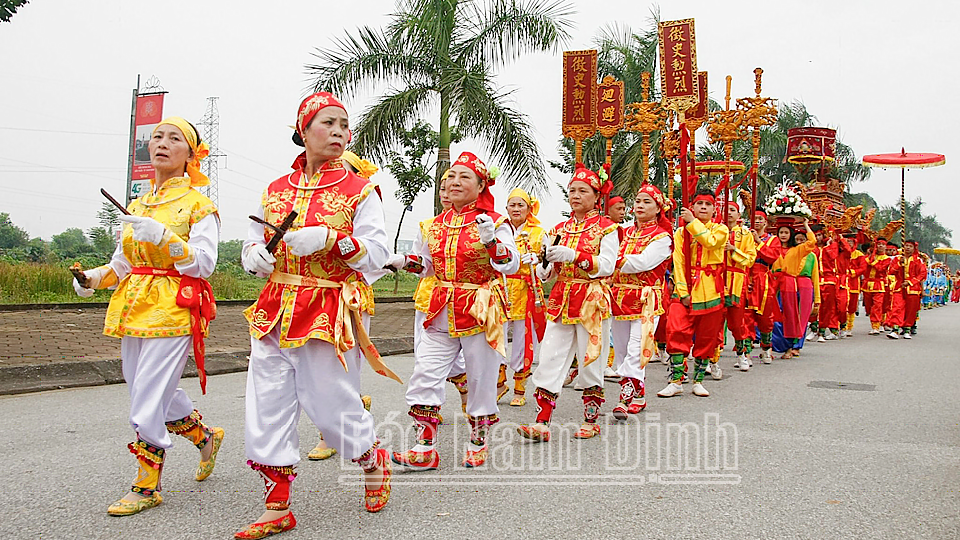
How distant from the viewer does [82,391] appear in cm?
678

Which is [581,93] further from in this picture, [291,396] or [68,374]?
[291,396]

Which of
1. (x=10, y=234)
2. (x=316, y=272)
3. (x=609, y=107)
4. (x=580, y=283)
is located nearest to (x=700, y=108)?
(x=609, y=107)

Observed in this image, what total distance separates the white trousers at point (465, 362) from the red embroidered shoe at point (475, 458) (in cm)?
22

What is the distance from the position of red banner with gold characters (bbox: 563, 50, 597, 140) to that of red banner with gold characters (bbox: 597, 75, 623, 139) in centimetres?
13

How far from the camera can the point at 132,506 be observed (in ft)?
11.9

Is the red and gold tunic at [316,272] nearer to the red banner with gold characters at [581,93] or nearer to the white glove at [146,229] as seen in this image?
the white glove at [146,229]

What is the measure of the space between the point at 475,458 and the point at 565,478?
584 millimetres

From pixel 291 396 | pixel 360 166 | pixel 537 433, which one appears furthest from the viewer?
pixel 360 166

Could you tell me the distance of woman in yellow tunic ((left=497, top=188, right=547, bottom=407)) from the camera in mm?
6941

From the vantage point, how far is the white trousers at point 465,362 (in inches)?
188

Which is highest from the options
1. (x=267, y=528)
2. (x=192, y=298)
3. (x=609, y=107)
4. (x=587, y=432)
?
(x=609, y=107)

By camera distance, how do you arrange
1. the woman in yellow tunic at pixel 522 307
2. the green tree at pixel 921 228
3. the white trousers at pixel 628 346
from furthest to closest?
the green tree at pixel 921 228
the woman in yellow tunic at pixel 522 307
the white trousers at pixel 628 346

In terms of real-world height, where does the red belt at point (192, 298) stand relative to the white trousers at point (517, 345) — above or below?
above

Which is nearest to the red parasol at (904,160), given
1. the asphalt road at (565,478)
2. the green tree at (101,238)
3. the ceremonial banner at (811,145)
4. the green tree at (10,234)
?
the ceremonial banner at (811,145)
